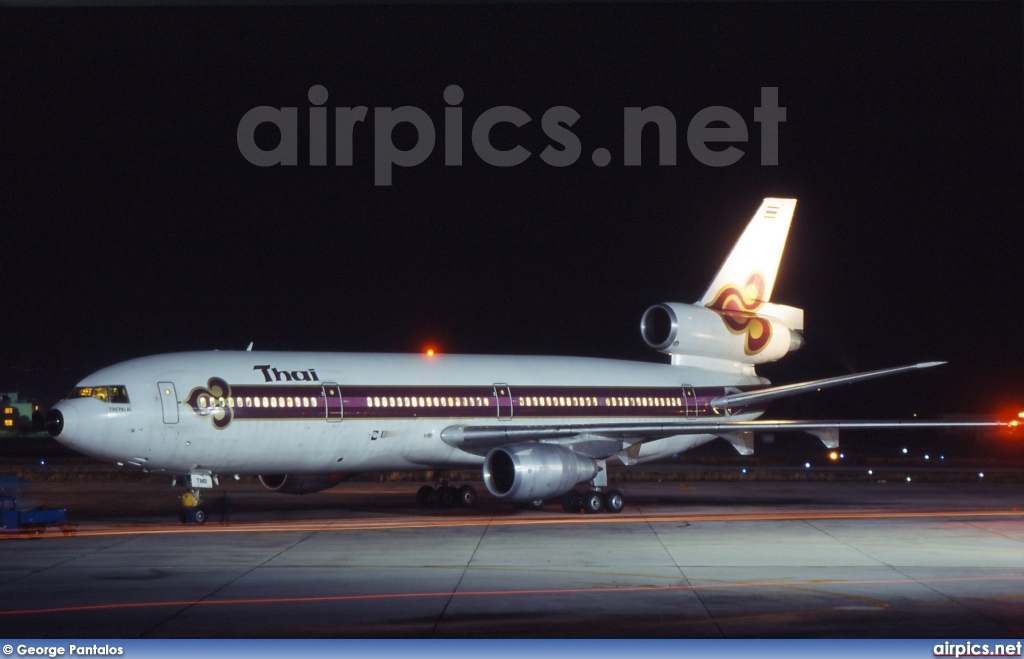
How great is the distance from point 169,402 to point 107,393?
1.29 m

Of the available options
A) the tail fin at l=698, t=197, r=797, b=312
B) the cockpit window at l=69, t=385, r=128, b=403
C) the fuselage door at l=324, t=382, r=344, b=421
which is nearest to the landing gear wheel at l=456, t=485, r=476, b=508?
the fuselage door at l=324, t=382, r=344, b=421

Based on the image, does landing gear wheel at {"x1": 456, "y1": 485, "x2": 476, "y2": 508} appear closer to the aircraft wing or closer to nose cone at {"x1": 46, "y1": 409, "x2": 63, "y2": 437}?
the aircraft wing

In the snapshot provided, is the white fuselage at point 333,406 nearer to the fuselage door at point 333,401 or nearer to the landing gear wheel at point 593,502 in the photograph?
the fuselage door at point 333,401

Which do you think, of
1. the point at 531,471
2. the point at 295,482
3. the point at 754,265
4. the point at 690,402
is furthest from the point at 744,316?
the point at 295,482

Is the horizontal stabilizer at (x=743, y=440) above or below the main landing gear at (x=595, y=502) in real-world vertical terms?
above

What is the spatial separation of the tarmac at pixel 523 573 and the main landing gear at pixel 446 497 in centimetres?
62

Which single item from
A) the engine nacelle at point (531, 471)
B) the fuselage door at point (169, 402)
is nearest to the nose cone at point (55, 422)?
the fuselage door at point (169, 402)

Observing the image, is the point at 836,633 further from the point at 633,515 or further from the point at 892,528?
the point at 633,515

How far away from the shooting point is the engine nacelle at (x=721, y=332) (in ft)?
107

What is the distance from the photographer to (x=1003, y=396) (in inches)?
3723

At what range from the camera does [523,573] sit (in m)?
17.2

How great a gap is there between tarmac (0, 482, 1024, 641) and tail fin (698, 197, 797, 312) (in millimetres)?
6859

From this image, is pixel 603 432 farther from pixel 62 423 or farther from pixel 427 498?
pixel 62 423

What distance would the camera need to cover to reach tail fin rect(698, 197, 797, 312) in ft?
112
